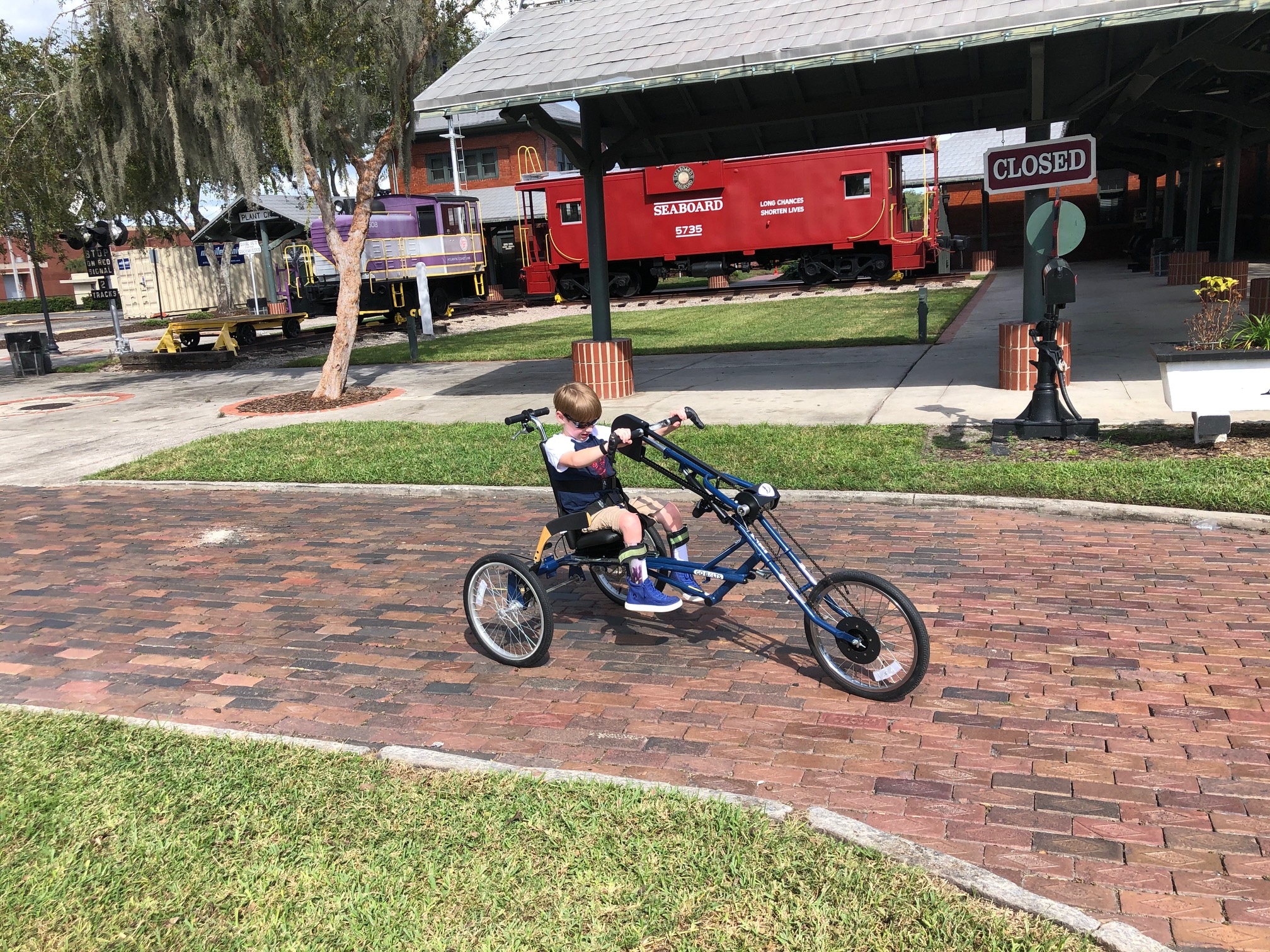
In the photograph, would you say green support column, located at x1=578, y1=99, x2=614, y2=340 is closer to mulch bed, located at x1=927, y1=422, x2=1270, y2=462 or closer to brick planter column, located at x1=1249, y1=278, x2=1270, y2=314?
mulch bed, located at x1=927, y1=422, x2=1270, y2=462

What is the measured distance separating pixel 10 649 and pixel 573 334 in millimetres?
15955

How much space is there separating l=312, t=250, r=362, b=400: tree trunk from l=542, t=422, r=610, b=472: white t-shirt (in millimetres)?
9432

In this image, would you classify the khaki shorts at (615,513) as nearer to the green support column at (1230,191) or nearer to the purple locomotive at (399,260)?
the green support column at (1230,191)

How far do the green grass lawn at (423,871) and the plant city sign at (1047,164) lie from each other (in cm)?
678

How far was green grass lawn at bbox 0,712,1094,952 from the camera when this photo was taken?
2998 mm

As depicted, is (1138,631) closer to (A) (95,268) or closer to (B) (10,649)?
(B) (10,649)

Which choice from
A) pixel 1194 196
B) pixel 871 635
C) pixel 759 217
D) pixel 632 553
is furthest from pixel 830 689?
pixel 759 217

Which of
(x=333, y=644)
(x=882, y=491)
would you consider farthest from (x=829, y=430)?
(x=333, y=644)

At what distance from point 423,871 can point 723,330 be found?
17314 mm

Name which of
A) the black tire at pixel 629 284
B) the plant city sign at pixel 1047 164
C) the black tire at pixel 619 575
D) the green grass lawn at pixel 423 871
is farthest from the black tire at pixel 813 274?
the green grass lawn at pixel 423 871

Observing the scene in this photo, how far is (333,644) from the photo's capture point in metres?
5.56

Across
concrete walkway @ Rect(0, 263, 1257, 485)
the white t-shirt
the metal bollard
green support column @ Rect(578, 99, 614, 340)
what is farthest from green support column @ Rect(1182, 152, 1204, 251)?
the white t-shirt

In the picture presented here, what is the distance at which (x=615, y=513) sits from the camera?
16.5ft

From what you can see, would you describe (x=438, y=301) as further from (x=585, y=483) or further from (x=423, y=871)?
(x=423, y=871)
